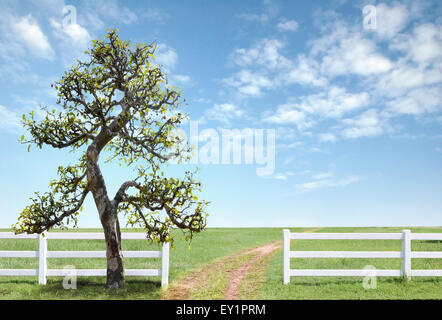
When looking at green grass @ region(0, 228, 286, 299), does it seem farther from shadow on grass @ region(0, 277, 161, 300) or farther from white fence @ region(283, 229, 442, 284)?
white fence @ region(283, 229, 442, 284)

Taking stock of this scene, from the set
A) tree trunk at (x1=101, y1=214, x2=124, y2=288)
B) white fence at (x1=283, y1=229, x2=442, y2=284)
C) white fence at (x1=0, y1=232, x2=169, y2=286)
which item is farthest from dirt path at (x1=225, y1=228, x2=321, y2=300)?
tree trunk at (x1=101, y1=214, x2=124, y2=288)

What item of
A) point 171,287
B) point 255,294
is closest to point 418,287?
point 255,294

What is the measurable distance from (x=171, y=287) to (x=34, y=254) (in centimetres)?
480

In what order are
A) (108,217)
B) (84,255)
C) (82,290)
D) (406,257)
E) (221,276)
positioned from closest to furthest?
1. (108,217)
2. (82,290)
3. (84,255)
4. (406,257)
5. (221,276)

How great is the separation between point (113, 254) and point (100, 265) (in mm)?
5270

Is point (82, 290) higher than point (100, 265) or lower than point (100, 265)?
higher

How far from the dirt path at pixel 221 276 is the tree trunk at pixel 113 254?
4.99 feet

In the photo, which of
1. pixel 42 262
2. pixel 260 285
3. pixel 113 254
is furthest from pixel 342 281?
pixel 42 262

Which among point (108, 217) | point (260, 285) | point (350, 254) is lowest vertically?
point (260, 285)

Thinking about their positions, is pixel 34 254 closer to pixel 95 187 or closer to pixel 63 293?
pixel 63 293

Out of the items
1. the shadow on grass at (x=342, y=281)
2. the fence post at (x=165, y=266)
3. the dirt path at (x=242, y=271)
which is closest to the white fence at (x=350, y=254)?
the shadow on grass at (x=342, y=281)

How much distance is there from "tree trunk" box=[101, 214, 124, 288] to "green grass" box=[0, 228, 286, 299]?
320 millimetres

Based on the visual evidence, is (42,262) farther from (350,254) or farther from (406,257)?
(406,257)

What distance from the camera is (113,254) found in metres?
10.5
